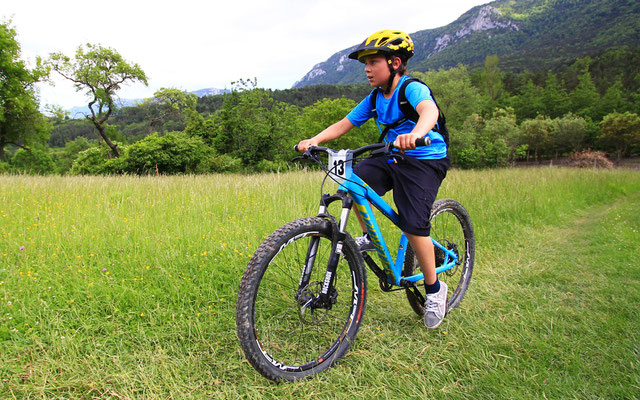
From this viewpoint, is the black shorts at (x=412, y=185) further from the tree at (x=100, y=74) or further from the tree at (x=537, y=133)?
the tree at (x=537, y=133)

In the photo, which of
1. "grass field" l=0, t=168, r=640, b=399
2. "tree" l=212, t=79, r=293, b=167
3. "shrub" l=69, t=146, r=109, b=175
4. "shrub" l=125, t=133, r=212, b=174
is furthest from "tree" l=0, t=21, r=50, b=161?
"grass field" l=0, t=168, r=640, b=399

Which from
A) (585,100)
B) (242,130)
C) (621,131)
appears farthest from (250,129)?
(585,100)

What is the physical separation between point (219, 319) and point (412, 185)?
179cm

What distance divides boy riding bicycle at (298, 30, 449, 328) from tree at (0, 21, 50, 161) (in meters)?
35.6

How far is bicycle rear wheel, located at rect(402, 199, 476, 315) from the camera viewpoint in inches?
124

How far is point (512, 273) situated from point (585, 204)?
26.2 ft

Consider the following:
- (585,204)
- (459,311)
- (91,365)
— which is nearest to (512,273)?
(459,311)

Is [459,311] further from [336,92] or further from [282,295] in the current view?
[336,92]

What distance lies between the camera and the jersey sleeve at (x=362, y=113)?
2.79m

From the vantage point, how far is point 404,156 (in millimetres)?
2496

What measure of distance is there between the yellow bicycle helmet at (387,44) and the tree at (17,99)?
3559 centimetres

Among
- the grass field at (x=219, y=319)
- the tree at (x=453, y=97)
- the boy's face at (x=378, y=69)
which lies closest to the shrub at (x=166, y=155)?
the grass field at (x=219, y=319)

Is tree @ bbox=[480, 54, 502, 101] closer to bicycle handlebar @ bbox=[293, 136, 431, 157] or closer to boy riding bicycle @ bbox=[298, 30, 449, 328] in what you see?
boy riding bicycle @ bbox=[298, 30, 449, 328]

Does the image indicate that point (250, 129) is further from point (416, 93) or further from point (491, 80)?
point (491, 80)
